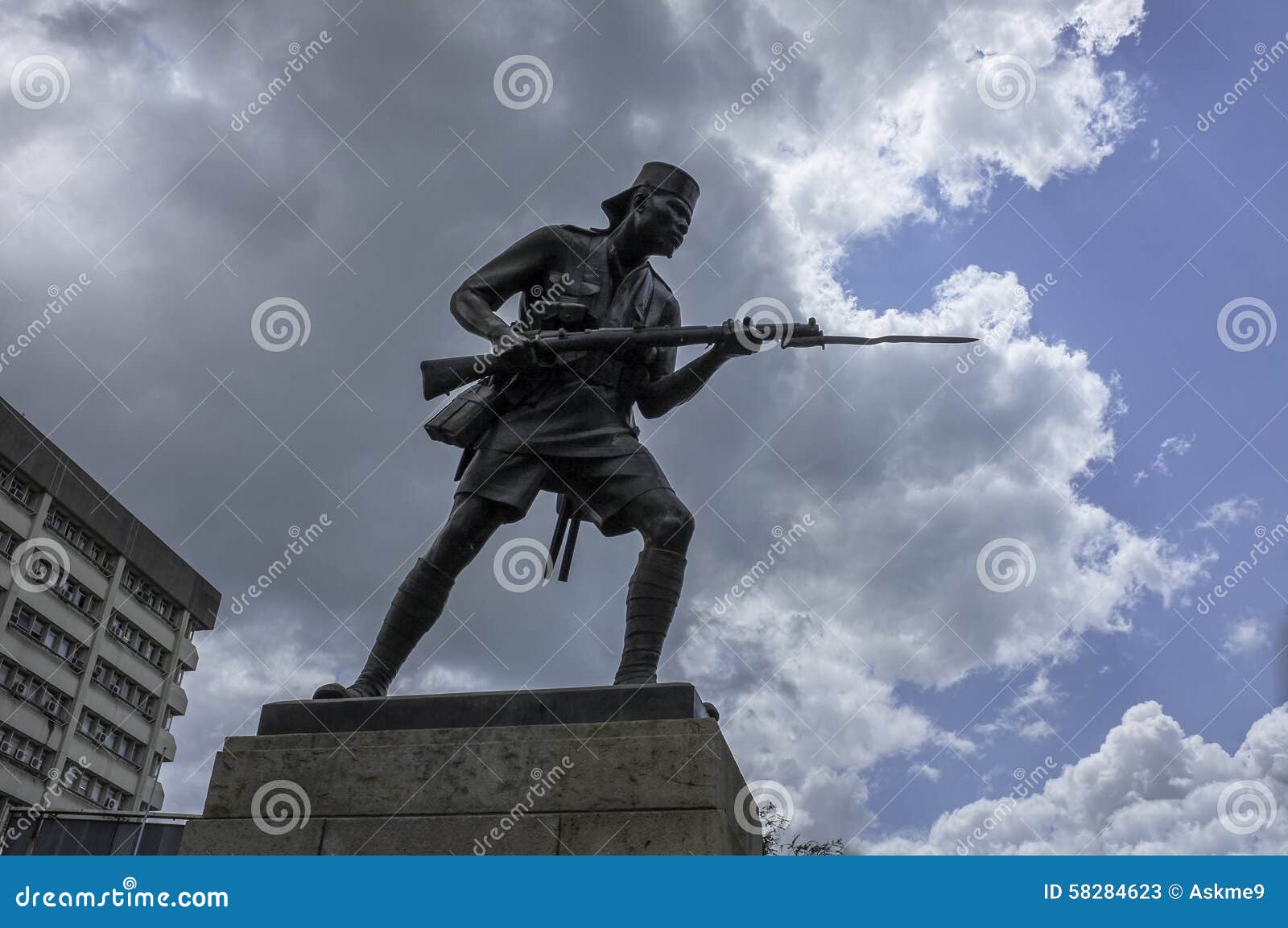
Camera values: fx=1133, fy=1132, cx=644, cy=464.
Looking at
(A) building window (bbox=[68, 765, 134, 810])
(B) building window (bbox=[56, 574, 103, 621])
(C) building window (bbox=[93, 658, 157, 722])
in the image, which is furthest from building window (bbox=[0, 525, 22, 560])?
(A) building window (bbox=[68, 765, 134, 810])

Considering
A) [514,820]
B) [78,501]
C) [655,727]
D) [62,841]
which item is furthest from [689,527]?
[78,501]

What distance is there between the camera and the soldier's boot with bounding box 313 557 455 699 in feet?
22.4

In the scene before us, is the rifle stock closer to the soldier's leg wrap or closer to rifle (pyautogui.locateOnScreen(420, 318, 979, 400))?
rifle (pyautogui.locateOnScreen(420, 318, 979, 400))

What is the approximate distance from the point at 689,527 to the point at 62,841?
421 inches

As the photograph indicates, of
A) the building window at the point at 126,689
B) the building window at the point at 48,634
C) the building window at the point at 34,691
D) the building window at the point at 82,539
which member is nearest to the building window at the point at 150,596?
the building window at the point at 82,539

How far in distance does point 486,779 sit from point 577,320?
10.3 ft

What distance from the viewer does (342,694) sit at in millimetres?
6582

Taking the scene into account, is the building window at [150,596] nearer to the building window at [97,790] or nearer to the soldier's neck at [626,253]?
the building window at [97,790]

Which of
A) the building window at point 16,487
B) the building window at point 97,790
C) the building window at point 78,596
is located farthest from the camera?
the building window at point 78,596

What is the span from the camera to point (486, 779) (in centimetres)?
587

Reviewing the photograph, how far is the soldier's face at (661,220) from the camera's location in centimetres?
759

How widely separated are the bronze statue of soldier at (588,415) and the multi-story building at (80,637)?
4708 cm

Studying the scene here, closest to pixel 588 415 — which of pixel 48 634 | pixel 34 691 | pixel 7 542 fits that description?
pixel 7 542

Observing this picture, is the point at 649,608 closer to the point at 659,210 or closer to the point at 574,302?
the point at 574,302
